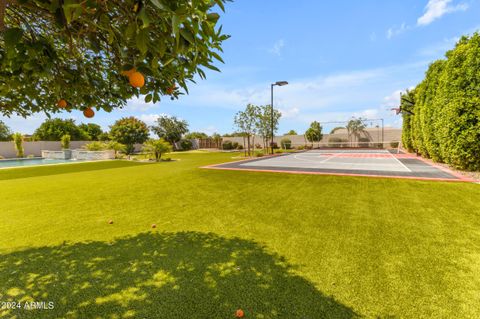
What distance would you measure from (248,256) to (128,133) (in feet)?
130

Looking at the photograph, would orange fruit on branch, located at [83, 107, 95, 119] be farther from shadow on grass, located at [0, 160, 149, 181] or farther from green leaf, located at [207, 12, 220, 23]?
shadow on grass, located at [0, 160, 149, 181]

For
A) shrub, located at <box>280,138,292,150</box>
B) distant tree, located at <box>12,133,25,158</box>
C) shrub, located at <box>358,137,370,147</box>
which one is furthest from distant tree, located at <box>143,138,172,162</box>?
shrub, located at <box>358,137,370,147</box>

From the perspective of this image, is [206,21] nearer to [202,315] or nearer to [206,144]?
[202,315]

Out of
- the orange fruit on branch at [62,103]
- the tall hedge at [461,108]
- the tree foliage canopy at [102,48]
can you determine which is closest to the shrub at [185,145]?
the tall hedge at [461,108]

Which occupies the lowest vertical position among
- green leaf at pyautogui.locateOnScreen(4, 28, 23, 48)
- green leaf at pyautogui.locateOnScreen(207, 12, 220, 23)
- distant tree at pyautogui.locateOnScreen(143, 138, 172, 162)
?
distant tree at pyautogui.locateOnScreen(143, 138, 172, 162)

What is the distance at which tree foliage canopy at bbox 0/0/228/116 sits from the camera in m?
1.51

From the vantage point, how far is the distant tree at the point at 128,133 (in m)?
36.7

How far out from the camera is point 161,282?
288 cm

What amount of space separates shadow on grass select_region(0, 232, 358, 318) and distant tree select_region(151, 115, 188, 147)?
143 feet

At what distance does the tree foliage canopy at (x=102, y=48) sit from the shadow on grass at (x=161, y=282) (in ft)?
7.88

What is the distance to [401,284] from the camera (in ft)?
9.05

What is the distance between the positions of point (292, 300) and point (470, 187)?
28.8ft

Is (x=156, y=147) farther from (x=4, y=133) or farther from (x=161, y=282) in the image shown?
(x=4, y=133)

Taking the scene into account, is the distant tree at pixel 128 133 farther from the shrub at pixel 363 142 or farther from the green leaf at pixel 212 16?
the shrub at pixel 363 142
